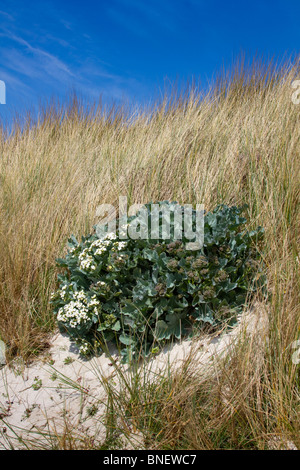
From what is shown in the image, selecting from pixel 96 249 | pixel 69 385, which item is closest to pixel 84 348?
pixel 69 385

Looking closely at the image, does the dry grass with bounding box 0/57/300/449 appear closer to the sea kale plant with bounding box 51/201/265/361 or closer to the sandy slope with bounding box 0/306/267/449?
the sandy slope with bounding box 0/306/267/449

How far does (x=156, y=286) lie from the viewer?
2682mm

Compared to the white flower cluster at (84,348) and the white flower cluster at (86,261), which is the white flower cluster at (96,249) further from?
the white flower cluster at (84,348)

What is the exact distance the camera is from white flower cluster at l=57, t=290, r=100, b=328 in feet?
9.38

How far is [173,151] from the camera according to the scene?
15.6ft

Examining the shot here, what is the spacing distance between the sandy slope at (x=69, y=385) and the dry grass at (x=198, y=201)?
0.18m

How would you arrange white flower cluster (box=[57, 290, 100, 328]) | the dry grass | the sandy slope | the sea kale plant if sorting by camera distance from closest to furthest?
the dry grass → the sandy slope → the sea kale plant → white flower cluster (box=[57, 290, 100, 328])

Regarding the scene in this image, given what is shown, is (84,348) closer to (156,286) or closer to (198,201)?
(156,286)

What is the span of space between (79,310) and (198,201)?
5.68 feet

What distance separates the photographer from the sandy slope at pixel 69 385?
7.48 ft

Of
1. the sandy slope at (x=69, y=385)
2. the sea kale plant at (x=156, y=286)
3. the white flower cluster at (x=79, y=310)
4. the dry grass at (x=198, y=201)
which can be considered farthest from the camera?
the white flower cluster at (x=79, y=310)

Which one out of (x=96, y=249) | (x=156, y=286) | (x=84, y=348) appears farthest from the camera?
(x=96, y=249)

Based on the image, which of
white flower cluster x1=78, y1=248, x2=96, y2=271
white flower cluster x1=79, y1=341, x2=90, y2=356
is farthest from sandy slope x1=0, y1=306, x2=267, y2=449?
white flower cluster x1=78, y1=248, x2=96, y2=271

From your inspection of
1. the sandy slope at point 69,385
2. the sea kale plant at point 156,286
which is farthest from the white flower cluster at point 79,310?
the sandy slope at point 69,385
